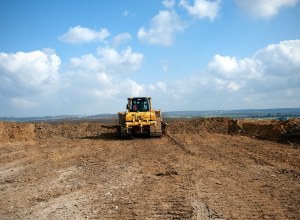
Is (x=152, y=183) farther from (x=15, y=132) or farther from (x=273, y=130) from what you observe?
(x=15, y=132)

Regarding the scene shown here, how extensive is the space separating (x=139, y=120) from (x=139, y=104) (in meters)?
1.87

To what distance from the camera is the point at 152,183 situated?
9.84m

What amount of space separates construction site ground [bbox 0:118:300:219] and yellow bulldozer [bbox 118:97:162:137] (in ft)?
14.0

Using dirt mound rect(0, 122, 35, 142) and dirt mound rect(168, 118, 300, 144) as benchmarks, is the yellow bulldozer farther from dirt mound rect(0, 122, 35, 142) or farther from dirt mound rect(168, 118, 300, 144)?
dirt mound rect(0, 122, 35, 142)

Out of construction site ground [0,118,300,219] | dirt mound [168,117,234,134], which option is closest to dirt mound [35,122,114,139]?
dirt mound [168,117,234,134]

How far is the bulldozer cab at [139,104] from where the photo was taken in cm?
2414

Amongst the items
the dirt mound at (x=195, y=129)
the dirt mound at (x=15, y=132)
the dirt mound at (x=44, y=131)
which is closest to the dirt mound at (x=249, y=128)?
the dirt mound at (x=195, y=129)

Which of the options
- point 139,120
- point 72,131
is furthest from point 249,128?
point 72,131

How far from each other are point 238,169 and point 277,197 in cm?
363

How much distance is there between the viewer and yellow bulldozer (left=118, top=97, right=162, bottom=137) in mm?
22719

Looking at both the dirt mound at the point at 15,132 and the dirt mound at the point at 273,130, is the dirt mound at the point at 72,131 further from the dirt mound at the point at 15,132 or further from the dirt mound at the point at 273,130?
the dirt mound at the point at 273,130

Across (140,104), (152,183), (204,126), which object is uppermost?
(140,104)

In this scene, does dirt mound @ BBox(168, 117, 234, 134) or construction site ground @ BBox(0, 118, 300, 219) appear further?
dirt mound @ BBox(168, 117, 234, 134)

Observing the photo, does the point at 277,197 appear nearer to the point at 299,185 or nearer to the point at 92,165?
the point at 299,185
